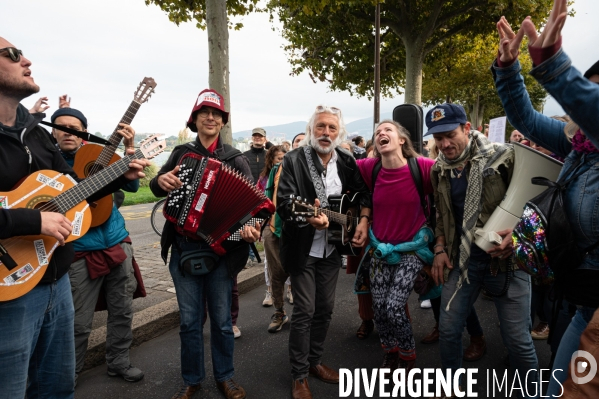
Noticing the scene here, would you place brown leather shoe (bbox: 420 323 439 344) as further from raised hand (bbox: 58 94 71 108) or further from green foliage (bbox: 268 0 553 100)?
green foliage (bbox: 268 0 553 100)

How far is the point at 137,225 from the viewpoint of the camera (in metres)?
10.4

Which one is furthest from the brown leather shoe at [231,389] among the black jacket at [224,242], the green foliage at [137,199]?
the green foliage at [137,199]

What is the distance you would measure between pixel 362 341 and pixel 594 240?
274cm

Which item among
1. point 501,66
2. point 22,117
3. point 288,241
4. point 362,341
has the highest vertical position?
point 501,66

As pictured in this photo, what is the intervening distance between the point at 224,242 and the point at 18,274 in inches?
49.8

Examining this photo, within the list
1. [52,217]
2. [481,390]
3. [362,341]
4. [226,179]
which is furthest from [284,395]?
[52,217]

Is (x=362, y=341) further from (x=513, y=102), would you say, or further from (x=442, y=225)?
(x=513, y=102)

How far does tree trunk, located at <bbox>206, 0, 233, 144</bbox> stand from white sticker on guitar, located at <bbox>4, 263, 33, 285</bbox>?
381cm

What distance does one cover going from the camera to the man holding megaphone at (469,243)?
260cm

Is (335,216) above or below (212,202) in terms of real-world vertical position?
below

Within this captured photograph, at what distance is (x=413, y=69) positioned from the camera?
47.1ft

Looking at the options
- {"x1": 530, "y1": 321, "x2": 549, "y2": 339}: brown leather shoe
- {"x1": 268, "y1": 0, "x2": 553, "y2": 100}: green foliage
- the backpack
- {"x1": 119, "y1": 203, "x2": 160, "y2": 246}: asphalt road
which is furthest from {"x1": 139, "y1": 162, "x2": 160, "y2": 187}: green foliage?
the backpack

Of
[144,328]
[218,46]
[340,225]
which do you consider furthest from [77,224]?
[218,46]

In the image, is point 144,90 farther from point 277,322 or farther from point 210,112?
point 277,322
